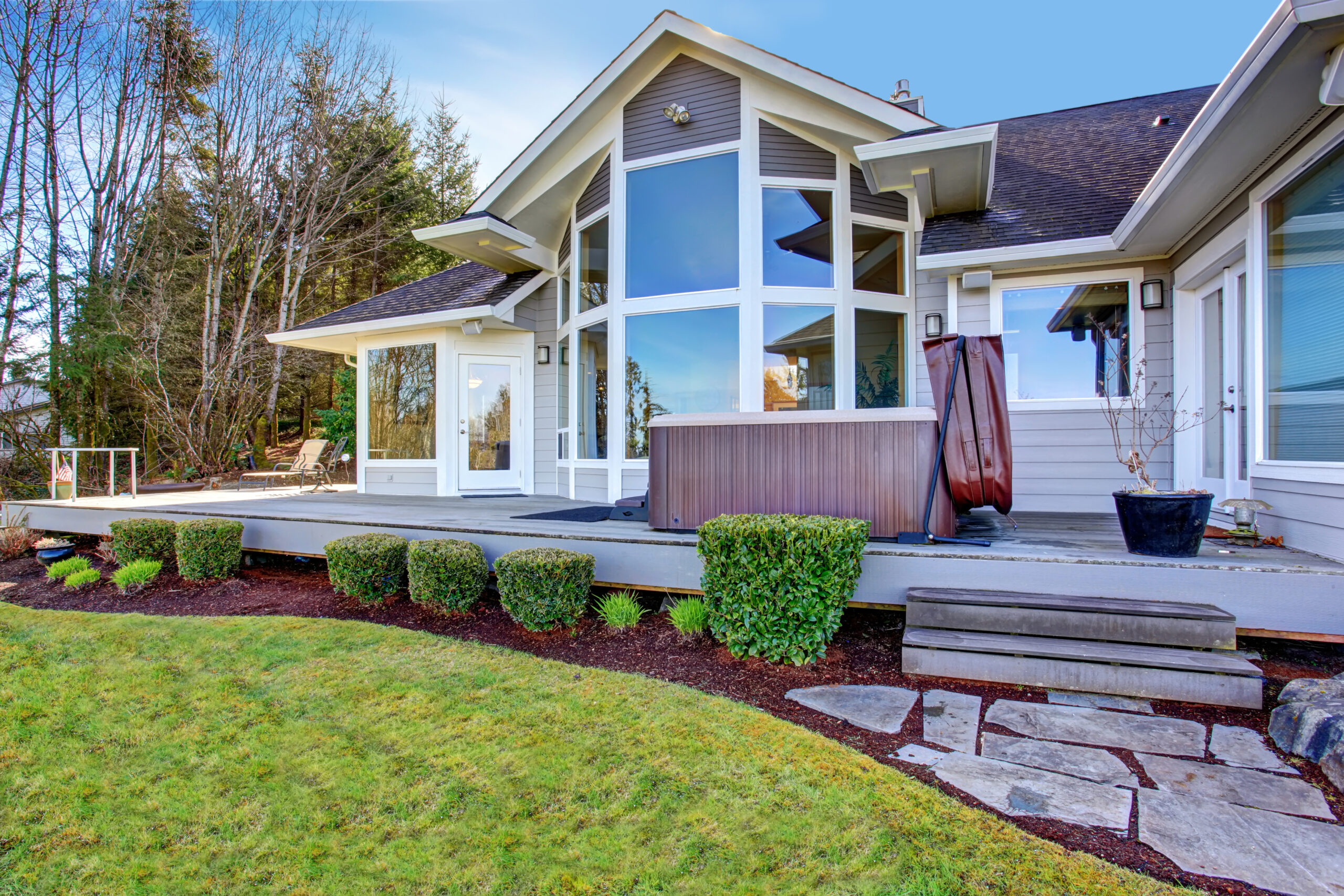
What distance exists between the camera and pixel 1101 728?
8.14ft

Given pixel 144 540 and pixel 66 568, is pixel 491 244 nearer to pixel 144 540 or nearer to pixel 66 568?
pixel 144 540

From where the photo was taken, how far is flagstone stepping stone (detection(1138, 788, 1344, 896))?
5.35ft

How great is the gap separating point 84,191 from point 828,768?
1449 centimetres

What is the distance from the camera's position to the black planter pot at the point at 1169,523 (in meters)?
3.15

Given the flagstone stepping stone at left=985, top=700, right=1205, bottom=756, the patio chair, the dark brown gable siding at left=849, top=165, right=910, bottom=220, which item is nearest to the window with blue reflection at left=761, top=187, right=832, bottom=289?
the dark brown gable siding at left=849, top=165, right=910, bottom=220

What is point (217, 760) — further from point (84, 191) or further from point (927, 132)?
point (84, 191)

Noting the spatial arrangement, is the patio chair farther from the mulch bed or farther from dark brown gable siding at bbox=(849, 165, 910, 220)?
dark brown gable siding at bbox=(849, 165, 910, 220)

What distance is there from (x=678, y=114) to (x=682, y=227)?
111 cm

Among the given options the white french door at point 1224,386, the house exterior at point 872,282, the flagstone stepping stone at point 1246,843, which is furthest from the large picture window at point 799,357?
the flagstone stepping stone at point 1246,843

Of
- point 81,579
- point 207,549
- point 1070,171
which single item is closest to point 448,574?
point 207,549

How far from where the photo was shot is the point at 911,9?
11.7 metres

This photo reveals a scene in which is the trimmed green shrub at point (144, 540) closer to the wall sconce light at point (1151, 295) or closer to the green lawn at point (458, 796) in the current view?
the green lawn at point (458, 796)

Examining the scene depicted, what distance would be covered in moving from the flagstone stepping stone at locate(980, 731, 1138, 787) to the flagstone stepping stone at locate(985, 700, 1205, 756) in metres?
0.08

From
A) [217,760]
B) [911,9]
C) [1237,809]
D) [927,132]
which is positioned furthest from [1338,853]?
[911,9]
